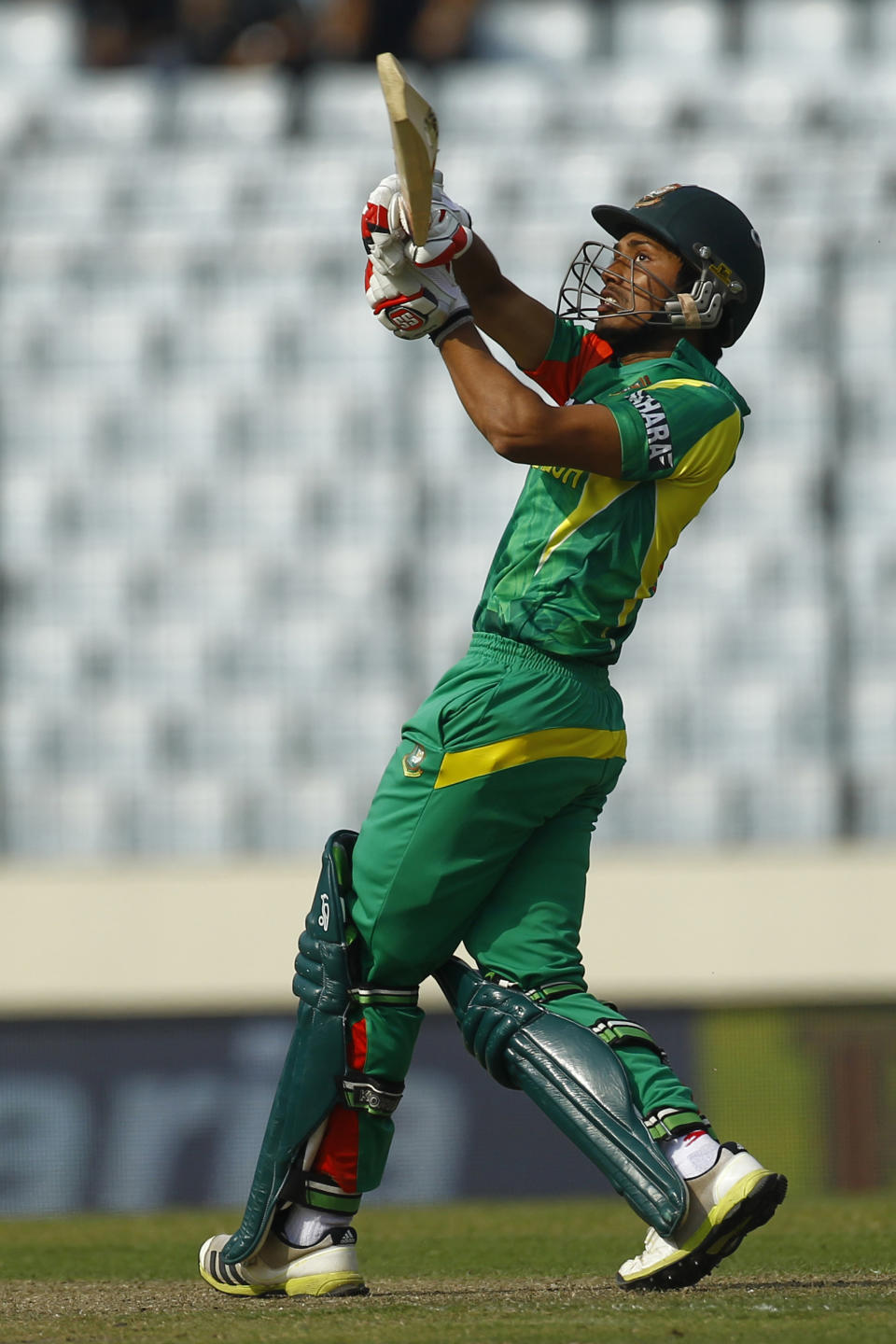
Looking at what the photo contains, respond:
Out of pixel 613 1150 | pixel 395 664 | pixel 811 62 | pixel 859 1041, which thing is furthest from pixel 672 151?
pixel 613 1150

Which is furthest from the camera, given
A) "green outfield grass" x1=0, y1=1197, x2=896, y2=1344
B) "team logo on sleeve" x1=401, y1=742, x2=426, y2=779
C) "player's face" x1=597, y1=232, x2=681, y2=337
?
"player's face" x1=597, y1=232, x2=681, y2=337

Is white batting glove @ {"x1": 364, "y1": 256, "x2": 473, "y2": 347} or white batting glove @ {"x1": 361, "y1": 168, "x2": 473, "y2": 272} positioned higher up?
white batting glove @ {"x1": 361, "y1": 168, "x2": 473, "y2": 272}

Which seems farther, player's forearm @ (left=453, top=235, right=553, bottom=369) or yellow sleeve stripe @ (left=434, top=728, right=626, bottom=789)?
player's forearm @ (left=453, top=235, right=553, bottom=369)

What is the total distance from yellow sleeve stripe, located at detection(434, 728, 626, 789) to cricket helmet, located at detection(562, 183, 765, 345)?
619 mm

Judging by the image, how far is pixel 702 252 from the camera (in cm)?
277

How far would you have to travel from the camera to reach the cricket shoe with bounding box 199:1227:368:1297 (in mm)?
2689

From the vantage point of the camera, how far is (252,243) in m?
6.67

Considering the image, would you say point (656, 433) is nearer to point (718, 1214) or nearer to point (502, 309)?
point (502, 309)

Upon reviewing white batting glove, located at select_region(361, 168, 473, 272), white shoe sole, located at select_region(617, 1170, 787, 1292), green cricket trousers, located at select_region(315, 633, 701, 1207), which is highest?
white batting glove, located at select_region(361, 168, 473, 272)

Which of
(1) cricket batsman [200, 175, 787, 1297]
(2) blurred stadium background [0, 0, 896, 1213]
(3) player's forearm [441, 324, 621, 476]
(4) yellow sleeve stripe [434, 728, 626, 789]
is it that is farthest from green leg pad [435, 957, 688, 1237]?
(2) blurred stadium background [0, 0, 896, 1213]

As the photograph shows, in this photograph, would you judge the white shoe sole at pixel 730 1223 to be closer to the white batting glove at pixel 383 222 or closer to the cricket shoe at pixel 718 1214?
the cricket shoe at pixel 718 1214

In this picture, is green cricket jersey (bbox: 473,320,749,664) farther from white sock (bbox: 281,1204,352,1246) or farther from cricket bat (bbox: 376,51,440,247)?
white sock (bbox: 281,1204,352,1246)

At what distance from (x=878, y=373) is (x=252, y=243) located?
219 cm

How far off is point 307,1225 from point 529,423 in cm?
117
